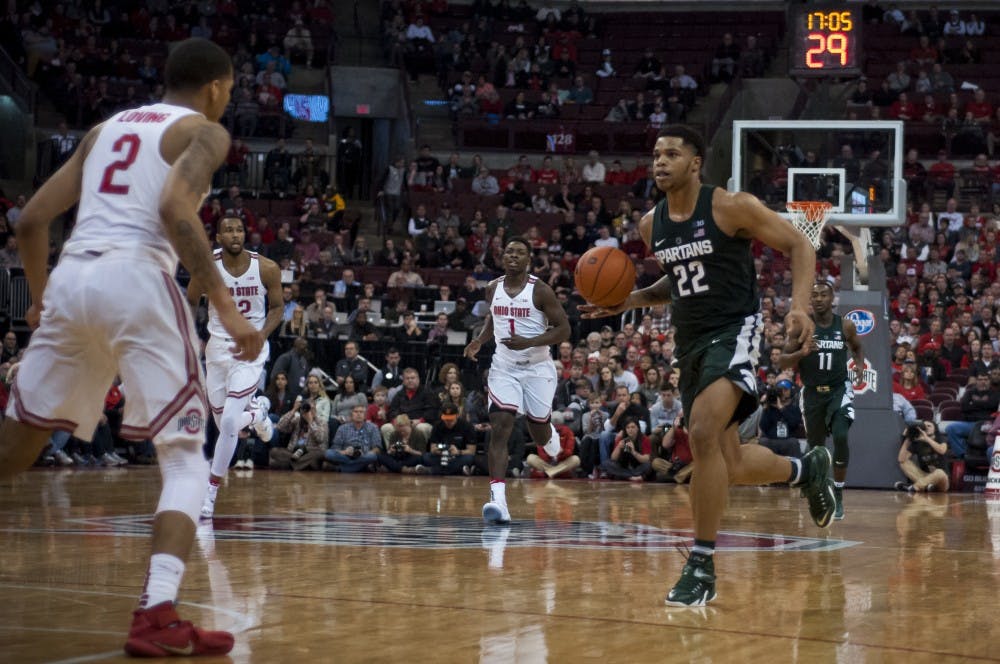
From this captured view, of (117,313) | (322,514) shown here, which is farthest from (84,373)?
(322,514)

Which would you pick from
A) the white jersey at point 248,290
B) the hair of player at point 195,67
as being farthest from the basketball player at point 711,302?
the white jersey at point 248,290

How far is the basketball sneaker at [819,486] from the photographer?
7.09 meters

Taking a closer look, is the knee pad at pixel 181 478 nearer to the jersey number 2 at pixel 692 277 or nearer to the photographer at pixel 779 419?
the jersey number 2 at pixel 692 277

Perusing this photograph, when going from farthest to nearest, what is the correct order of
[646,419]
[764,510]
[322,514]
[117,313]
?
1. [646,419]
2. [764,510]
3. [322,514]
4. [117,313]

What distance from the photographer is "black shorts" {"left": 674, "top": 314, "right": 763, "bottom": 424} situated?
20.2ft

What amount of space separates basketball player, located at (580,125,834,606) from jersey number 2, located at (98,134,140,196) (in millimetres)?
2623

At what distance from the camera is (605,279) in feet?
23.0

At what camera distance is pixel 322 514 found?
33.0 feet

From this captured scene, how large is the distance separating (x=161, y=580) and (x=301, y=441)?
12.8 metres

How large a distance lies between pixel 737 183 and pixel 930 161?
997 cm

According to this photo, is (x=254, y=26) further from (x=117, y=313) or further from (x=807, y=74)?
(x=117, y=313)

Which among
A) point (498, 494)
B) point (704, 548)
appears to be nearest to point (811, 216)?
point (498, 494)

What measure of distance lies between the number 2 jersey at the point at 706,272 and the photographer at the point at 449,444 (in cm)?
1042

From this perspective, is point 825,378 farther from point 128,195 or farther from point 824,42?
point 824,42
